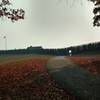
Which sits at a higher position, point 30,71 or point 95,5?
point 95,5

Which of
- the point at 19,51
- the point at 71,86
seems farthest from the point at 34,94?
the point at 19,51

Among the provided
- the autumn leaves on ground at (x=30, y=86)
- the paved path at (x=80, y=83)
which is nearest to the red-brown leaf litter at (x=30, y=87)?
the autumn leaves on ground at (x=30, y=86)

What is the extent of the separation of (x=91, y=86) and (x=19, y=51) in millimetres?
118508

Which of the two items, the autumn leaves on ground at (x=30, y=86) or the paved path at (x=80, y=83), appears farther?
the autumn leaves on ground at (x=30, y=86)

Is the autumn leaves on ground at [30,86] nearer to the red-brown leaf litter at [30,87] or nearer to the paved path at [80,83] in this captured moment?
the red-brown leaf litter at [30,87]

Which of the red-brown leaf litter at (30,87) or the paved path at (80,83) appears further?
the red-brown leaf litter at (30,87)

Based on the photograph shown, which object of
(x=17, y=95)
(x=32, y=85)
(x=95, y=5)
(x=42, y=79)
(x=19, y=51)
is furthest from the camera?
(x=19, y=51)

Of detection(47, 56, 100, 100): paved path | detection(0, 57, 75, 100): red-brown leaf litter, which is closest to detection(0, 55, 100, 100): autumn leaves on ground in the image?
detection(0, 57, 75, 100): red-brown leaf litter

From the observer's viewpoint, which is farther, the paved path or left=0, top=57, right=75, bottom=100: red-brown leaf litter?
left=0, top=57, right=75, bottom=100: red-brown leaf litter

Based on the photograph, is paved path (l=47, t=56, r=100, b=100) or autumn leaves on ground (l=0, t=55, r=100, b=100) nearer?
paved path (l=47, t=56, r=100, b=100)

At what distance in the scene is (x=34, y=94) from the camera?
800 inches

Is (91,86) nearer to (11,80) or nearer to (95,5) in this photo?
(11,80)

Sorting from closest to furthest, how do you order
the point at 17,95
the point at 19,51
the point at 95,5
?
the point at 17,95, the point at 95,5, the point at 19,51

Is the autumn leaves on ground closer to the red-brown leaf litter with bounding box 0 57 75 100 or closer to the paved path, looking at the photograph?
the red-brown leaf litter with bounding box 0 57 75 100
